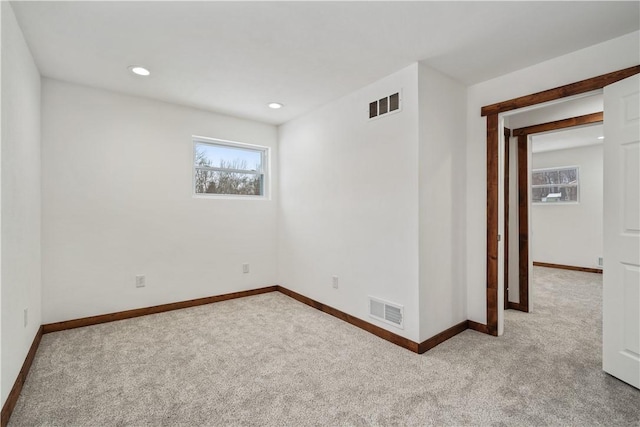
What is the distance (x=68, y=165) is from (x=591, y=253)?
329 inches

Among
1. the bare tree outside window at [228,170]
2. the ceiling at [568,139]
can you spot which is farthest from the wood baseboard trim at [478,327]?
the ceiling at [568,139]

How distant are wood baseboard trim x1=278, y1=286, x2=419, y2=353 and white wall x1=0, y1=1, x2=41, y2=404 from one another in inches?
103

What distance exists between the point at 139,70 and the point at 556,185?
769 centimetres

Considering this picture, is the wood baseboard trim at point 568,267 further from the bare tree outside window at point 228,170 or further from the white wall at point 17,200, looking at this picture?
the white wall at point 17,200

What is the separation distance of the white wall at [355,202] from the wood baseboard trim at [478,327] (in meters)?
0.84

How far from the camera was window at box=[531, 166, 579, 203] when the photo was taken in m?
6.31

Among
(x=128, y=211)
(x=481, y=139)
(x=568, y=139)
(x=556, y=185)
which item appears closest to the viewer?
(x=481, y=139)

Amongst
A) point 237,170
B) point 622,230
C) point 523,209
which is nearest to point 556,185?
point 523,209

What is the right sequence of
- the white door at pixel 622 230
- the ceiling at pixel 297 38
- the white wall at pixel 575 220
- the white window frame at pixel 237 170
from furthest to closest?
the white wall at pixel 575 220, the white window frame at pixel 237 170, the white door at pixel 622 230, the ceiling at pixel 297 38

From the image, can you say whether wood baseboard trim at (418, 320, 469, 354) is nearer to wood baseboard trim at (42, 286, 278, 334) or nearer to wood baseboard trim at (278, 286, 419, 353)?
wood baseboard trim at (278, 286, 419, 353)

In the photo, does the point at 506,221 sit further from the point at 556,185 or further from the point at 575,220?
the point at 556,185

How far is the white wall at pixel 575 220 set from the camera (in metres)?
5.93

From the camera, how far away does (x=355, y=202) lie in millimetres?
3283

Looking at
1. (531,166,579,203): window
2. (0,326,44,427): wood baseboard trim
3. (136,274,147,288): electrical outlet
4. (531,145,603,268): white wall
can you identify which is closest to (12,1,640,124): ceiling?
(136,274,147,288): electrical outlet
